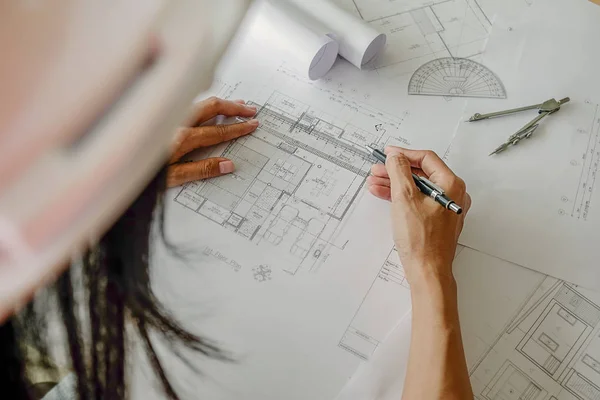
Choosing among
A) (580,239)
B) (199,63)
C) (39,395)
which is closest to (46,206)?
(199,63)

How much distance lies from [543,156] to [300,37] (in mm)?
413

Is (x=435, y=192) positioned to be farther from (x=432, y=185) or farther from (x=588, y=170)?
(x=588, y=170)

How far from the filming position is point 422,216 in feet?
2.51

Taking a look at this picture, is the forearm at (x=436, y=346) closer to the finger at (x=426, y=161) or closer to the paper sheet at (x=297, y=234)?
the paper sheet at (x=297, y=234)

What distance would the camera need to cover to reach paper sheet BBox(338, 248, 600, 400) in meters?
0.72

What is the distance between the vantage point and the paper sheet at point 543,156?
803 mm

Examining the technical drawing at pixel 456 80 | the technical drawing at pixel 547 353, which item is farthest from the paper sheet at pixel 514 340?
the technical drawing at pixel 456 80

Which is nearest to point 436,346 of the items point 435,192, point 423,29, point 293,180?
point 435,192

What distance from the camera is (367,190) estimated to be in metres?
0.84

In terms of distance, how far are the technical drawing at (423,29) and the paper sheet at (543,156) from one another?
46 mm

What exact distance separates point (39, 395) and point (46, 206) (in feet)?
1.47

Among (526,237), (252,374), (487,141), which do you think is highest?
(487,141)

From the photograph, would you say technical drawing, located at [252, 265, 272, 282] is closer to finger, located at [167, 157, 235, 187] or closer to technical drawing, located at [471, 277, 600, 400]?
finger, located at [167, 157, 235, 187]

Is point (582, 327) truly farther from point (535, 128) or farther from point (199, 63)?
point (199, 63)
